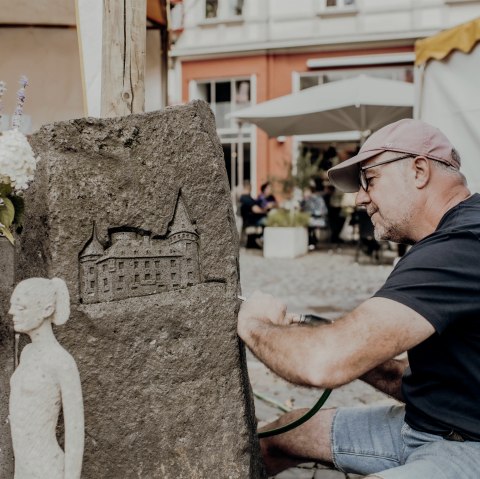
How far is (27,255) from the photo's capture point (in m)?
2.37

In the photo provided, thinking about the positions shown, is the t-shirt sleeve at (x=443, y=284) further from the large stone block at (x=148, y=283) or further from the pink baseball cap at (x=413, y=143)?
the large stone block at (x=148, y=283)

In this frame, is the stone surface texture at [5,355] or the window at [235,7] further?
the window at [235,7]

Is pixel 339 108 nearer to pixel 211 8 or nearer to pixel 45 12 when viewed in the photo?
pixel 45 12

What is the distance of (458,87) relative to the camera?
16.0 feet

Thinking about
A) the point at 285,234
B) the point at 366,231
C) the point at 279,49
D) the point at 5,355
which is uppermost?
the point at 279,49

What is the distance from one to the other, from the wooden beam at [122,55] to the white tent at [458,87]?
2.57 meters

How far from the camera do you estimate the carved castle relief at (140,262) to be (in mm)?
2221

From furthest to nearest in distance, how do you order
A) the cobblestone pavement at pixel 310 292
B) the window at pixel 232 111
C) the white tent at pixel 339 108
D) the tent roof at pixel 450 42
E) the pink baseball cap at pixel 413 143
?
the window at pixel 232 111 < the white tent at pixel 339 108 < the tent roof at pixel 450 42 < the cobblestone pavement at pixel 310 292 < the pink baseball cap at pixel 413 143

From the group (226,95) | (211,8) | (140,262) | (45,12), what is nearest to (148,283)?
(140,262)

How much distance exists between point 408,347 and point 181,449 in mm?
959

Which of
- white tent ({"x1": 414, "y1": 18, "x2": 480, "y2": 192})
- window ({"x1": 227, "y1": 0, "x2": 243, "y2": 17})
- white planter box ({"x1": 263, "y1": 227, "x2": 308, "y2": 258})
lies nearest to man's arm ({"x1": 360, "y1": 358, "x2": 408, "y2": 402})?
white tent ({"x1": 414, "y1": 18, "x2": 480, "y2": 192})

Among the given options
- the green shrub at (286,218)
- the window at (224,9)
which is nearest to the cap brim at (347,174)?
the green shrub at (286,218)

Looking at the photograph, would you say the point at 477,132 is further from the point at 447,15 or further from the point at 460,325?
the point at 447,15

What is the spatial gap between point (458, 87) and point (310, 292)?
3294 mm
